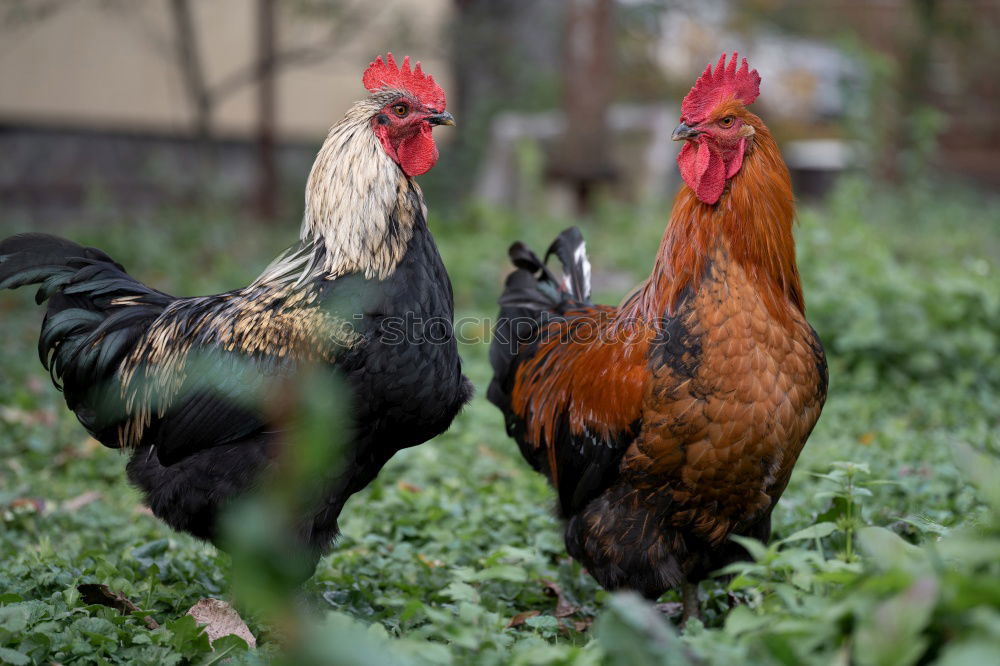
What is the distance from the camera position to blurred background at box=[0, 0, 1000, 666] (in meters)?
2.14

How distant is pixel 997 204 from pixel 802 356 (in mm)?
15200

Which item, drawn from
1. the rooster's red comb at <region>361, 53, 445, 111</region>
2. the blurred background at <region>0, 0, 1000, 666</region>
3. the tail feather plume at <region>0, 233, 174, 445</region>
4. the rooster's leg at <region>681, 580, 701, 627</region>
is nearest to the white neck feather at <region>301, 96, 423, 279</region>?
the rooster's red comb at <region>361, 53, 445, 111</region>

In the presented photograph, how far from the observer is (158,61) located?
11.9m

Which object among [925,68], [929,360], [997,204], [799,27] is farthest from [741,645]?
[799,27]

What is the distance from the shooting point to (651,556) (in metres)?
3.21

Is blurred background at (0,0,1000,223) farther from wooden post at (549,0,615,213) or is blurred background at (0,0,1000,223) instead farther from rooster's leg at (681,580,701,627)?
rooster's leg at (681,580,701,627)

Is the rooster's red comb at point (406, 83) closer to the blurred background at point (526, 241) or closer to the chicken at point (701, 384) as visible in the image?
the chicken at point (701, 384)

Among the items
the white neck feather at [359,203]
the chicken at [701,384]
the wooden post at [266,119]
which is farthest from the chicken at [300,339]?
the wooden post at [266,119]

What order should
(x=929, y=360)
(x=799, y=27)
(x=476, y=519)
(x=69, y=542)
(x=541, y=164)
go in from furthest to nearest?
(x=799, y=27), (x=541, y=164), (x=929, y=360), (x=476, y=519), (x=69, y=542)

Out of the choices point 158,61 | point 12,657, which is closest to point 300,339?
point 12,657

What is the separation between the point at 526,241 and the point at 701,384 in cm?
734

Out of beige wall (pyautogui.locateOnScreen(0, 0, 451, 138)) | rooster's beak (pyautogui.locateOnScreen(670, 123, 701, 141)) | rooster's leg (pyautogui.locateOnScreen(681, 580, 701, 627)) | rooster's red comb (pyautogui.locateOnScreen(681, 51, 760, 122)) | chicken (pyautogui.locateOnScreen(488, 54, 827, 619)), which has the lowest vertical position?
rooster's leg (pyautogui.locateOnScreen(681, 580, 701, 627))

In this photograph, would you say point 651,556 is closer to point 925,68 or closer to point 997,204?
point 925,68

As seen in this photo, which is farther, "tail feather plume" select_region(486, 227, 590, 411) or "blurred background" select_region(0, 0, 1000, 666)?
"tail feather plume" select_region(486, 227, 590, 411)
